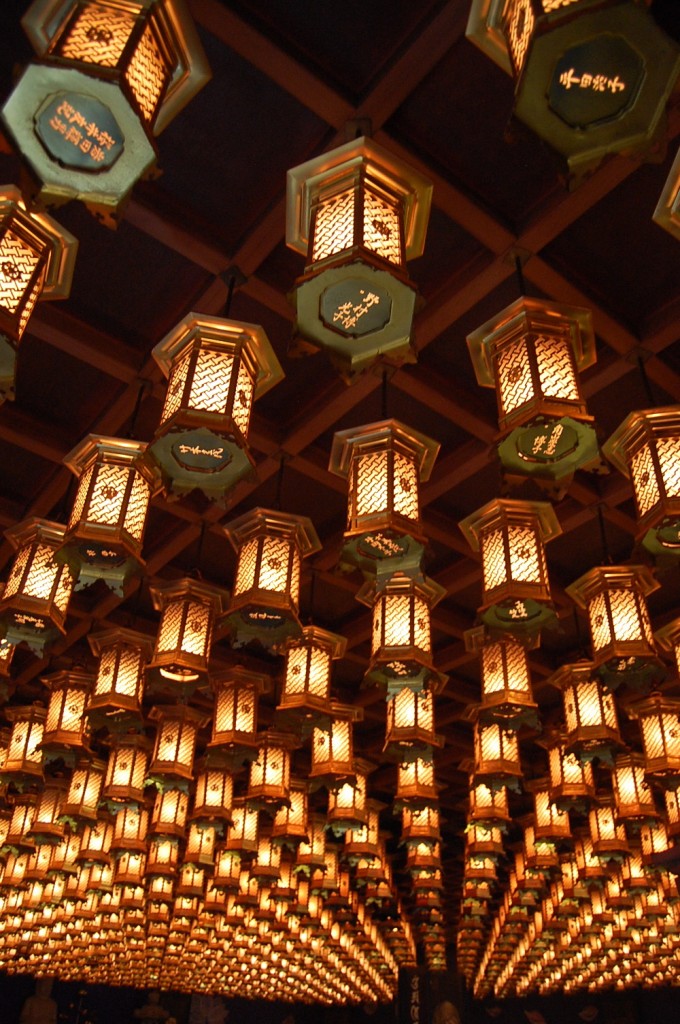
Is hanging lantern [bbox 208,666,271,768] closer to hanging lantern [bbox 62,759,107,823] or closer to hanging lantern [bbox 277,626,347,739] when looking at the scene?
hanging lantern [bbox 277,626,347,739]

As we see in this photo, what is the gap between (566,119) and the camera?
2188 mm

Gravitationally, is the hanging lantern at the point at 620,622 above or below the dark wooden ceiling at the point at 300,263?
below

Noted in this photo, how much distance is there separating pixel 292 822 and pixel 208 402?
586 cm

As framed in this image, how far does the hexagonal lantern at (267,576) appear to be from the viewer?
14.6ft

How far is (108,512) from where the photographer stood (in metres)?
4.11

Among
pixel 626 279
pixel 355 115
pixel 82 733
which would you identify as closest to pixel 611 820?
pixel 82 733

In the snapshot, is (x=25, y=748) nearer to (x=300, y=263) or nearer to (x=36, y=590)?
(x=36, y=590)

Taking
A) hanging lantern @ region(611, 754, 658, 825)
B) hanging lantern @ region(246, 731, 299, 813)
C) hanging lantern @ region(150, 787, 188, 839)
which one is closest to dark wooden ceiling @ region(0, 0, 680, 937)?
hanging lantern @ region(246, 731, 299, 813)

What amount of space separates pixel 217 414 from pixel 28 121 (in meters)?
1.34

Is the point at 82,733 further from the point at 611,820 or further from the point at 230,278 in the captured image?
the point at 611,820

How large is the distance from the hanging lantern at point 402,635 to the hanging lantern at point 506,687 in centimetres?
49

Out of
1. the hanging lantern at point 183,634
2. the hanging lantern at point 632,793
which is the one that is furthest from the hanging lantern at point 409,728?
the hanging lantern at point 632,793

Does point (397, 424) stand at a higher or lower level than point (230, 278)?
lower

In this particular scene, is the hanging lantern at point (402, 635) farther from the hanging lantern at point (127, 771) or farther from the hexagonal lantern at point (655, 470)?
the hanging lantern at point (127, 771)
